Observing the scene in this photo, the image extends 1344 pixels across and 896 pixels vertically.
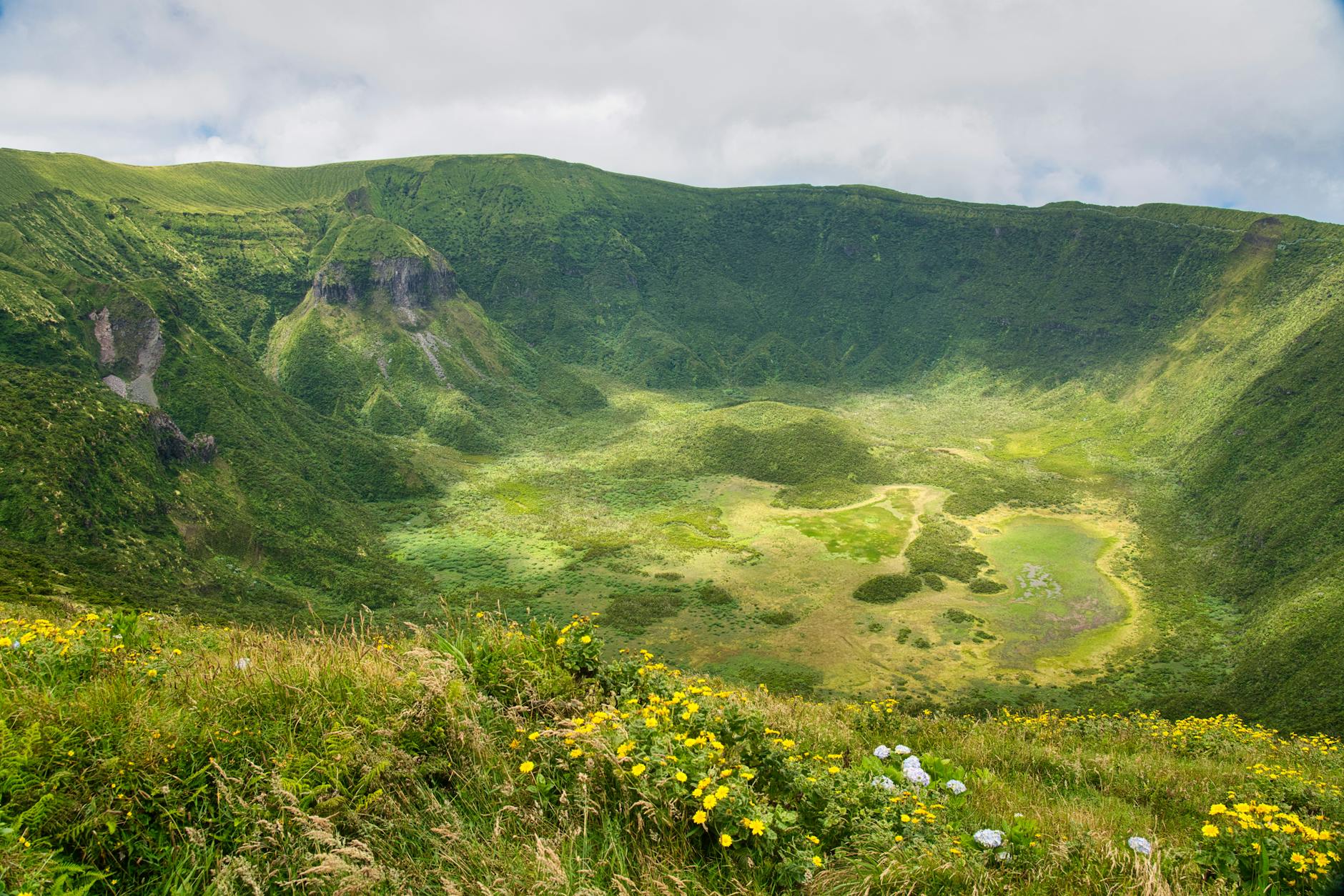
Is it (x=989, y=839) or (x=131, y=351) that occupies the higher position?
(x=989, y=839)

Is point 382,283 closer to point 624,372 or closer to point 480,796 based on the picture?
point 624,372

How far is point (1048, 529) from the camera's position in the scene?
61.5m

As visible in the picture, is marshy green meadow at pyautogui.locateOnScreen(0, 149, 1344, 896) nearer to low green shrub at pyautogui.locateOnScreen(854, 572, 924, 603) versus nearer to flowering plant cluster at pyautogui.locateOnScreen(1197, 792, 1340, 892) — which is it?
flowering plant cluster at pyautogui.locateOnScreen(1197, 792, 1340, 892)

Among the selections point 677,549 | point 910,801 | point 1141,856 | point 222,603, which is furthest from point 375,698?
point 677,549

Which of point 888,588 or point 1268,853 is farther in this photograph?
point 888,588

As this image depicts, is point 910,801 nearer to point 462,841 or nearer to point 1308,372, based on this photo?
point 462,841

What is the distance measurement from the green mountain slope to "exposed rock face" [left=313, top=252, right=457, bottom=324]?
519 millimetres

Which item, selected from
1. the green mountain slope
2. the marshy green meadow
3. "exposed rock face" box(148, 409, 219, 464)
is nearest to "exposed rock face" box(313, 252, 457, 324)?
the green mountain slope

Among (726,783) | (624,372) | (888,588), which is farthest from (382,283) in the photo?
(726,783)

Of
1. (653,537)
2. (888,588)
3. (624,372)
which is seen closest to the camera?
(888,588)

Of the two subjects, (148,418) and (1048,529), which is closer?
(148,418)

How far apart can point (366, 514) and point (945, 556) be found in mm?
55636

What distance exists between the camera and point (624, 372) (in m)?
128

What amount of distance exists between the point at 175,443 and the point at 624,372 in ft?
279
